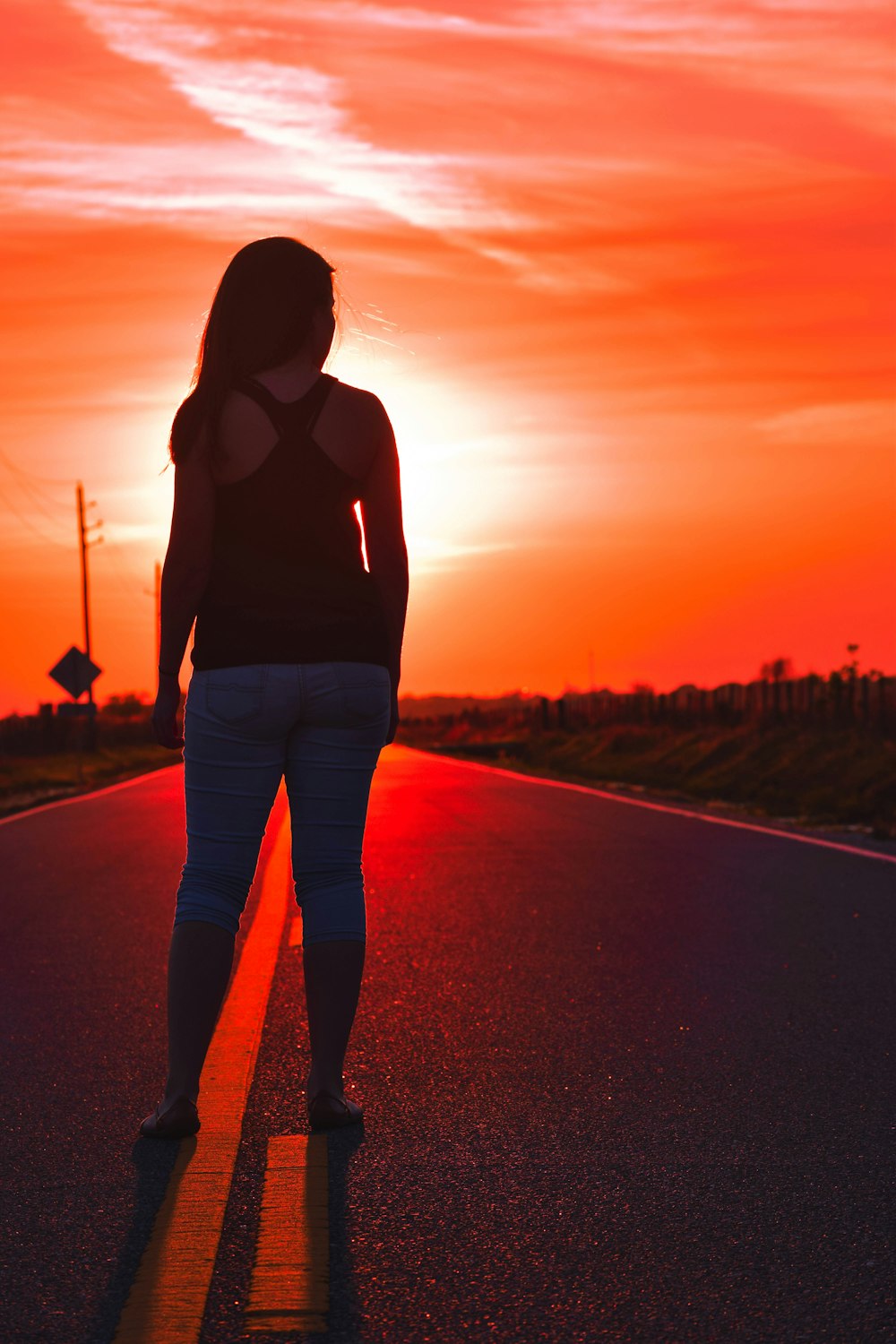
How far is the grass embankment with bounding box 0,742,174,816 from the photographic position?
25.9 meters

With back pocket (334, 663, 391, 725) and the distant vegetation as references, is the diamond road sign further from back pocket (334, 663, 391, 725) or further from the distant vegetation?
back pocket (334, 663, 391, 725)

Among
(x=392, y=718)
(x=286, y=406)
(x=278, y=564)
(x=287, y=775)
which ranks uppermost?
(x=286, y=406)

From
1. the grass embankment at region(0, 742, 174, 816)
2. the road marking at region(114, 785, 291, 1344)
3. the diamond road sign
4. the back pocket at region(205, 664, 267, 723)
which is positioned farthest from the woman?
the diamond road sign

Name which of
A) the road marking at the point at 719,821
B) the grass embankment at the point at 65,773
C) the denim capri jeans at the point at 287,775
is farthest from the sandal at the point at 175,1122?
the grass embankment at the point at 65,773

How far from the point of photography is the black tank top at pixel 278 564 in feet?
13.1

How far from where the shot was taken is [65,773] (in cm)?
4100

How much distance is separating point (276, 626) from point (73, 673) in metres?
34.0

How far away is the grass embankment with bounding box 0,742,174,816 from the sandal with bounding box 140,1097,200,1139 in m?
16.3

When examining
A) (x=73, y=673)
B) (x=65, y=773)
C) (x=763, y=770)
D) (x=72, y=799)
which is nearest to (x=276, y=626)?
(x=72, y=799)

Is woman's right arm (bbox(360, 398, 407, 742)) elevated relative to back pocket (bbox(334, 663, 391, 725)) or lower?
elevated

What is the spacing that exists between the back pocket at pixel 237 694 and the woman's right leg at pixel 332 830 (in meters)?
0.12

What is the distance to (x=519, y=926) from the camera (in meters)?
7.74

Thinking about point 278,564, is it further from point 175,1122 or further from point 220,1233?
point 220,1233

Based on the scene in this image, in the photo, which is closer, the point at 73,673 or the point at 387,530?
the point at 387,530
